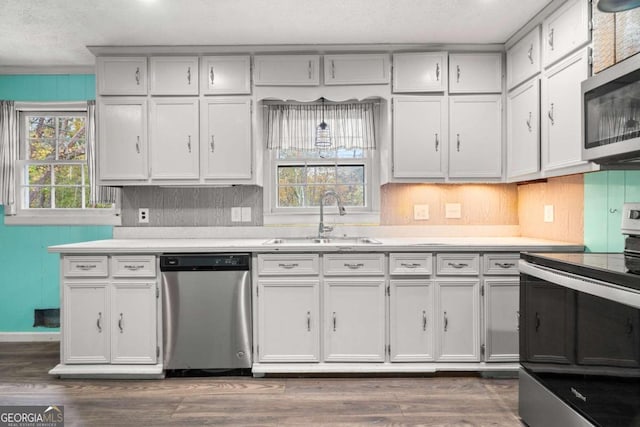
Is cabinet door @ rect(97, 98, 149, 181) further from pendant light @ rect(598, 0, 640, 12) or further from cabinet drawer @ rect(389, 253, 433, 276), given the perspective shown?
pendant light @ rect(598, 0, 640, 12)

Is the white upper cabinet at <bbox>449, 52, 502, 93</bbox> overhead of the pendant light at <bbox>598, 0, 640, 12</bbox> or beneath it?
overhead

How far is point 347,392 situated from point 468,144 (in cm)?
199

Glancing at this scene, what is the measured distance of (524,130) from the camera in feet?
9.56

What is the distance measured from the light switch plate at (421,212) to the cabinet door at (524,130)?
2.25 ft

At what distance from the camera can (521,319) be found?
216 centimetres

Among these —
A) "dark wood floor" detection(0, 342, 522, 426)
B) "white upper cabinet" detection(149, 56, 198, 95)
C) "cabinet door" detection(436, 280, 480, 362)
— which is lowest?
"dark wood floor" detection(0, 342, 522, 426)

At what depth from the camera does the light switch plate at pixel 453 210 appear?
3.47 metres

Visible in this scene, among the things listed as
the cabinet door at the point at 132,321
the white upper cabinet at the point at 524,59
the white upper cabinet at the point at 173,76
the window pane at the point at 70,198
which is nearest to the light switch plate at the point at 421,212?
the white upper cabinet at the point at 524,59

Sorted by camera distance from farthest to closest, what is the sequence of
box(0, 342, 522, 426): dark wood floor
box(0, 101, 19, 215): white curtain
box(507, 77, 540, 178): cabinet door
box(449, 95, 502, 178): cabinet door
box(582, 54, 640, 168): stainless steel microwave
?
1. box(0, 101, 19, 215): white curtain
2. box(449, 95, 502, 178): cabinet door
3. box(507, 77, 540, 178): cabinet door
4. box(0, 342, 522, 426): dark wood floor
5. box(582, 54, 640, 168): stainless steel microwave

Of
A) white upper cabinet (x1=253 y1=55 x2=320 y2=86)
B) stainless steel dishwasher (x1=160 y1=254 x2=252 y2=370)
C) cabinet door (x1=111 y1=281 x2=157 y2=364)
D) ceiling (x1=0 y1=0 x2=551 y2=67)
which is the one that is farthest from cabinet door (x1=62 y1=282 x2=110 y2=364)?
white upper cabinet (x1=253 y1=55 x2=320 y2=86)

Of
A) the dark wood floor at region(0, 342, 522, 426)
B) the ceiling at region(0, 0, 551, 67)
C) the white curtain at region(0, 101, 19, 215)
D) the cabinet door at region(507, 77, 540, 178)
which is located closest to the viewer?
the dark wood floor at region(0, 342, 522, 426)

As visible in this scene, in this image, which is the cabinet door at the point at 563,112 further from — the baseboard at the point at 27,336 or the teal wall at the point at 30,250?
the baseboard at the point at 27,336

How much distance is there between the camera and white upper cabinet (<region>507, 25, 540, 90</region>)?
9.10 ft

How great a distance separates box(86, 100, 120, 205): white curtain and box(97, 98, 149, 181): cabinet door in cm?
39
